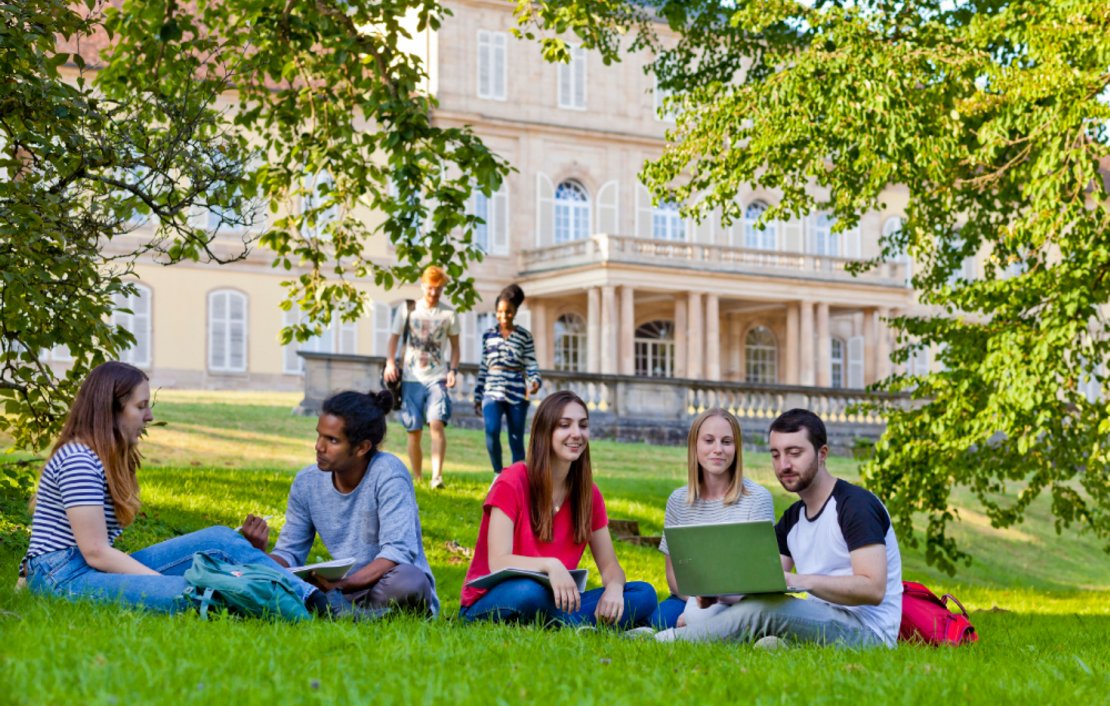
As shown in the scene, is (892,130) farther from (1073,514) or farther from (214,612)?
(214,612)

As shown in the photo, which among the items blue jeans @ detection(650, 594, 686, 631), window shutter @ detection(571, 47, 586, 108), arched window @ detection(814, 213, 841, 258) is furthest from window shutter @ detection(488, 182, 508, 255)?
blue jeans @ detection(650, 594, 686, 631)

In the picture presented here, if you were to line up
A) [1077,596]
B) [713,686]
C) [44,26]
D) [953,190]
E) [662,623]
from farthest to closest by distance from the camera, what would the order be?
[1077,596]
[953,190]
[44,26]
[662,623]
[713,686]

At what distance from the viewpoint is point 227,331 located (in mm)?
32844

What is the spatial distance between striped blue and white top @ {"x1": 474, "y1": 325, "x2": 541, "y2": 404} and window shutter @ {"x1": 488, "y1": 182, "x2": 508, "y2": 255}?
25549mm

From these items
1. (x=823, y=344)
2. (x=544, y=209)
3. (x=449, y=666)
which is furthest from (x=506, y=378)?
(x=823, y=344)

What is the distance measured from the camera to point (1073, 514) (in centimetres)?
1280

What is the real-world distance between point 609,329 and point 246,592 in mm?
29159

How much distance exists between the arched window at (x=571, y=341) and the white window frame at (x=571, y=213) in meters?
2.02

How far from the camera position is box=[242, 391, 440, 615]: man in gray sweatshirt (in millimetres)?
5668

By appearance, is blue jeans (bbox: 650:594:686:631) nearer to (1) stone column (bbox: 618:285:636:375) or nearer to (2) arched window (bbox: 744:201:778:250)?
(1) stone column (bbox: 618:285:636:375)

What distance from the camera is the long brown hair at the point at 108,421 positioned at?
5.30 meters

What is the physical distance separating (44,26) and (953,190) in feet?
22.7

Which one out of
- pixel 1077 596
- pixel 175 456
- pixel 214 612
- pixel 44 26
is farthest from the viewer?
pixel 175 456

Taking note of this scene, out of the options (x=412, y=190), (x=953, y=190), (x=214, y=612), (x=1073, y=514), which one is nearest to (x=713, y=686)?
(x=214, y=612)
